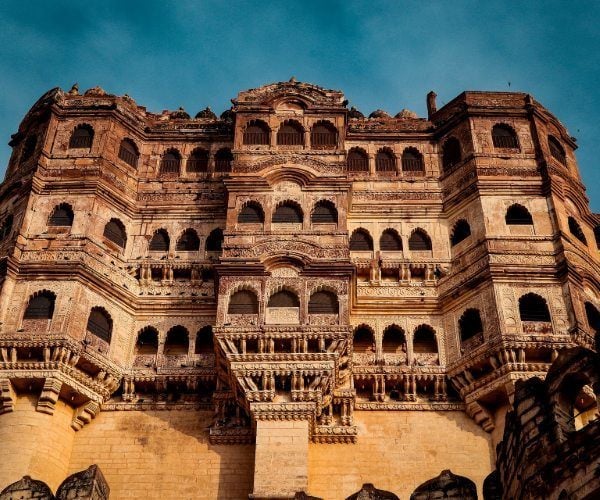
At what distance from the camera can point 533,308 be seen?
2178cm

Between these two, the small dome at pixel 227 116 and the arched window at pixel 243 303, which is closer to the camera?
the arched window at pixel 243 303

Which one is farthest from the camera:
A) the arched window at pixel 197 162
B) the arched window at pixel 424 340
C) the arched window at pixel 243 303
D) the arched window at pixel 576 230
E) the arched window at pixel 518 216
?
the arched window at pixel 197 162

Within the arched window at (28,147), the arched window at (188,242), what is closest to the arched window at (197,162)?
the arched window at (188,242)

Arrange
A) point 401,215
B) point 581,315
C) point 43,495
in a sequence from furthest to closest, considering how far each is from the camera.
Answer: point 401,215 < point 581,315 < point 43,495

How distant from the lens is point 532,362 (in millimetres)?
20781

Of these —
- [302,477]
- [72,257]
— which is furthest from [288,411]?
[72,257]

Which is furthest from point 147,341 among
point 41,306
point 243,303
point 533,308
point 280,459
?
point 533,308

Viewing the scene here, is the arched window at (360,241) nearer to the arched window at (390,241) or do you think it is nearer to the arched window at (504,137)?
the arched window at (390,241)

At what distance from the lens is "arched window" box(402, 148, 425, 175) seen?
85.2 ft

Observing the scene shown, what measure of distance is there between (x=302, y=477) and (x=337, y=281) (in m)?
4.66

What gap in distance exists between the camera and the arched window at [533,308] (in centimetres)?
2158

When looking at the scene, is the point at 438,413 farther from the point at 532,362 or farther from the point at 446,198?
the point at 446,198

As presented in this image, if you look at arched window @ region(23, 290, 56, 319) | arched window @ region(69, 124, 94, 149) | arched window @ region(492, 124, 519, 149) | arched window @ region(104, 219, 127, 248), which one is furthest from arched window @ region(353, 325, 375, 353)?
arched window @ region(69, 124, 94, 149)

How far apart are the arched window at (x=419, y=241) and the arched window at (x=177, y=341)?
5931 mm
